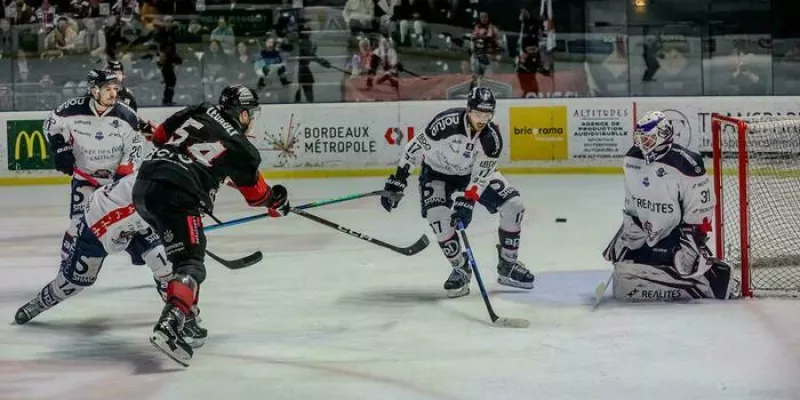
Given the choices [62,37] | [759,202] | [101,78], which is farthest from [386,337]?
[62,37]

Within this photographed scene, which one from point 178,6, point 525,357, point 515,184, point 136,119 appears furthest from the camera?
point 178,6

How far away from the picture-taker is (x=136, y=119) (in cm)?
666

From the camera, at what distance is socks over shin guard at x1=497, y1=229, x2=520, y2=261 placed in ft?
20.2

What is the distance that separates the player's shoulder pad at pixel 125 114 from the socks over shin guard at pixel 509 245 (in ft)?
7.30

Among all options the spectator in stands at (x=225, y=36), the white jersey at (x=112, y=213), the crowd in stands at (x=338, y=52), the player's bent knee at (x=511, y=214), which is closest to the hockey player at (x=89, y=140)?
the white jersey at (x=112, y=213)

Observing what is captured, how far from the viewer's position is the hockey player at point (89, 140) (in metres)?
6.46

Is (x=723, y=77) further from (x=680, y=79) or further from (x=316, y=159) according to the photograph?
(x=316, y=159)

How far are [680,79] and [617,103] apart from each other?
892 mm

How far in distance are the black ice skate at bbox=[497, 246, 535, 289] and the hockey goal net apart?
3.51ft

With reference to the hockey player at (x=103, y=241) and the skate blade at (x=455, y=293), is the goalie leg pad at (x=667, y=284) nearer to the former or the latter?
the skate blade at (x=455, y=293)

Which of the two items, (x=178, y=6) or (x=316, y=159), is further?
(x=178, y=6)

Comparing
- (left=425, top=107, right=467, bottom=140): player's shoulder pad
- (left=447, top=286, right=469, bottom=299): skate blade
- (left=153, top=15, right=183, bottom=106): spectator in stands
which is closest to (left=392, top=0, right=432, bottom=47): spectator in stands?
(left=153, top=15, right=183, bottom=106): spectator in stands

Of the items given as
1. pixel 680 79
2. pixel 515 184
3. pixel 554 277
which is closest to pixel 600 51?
pixel 680 79

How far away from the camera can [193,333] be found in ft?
16.2
